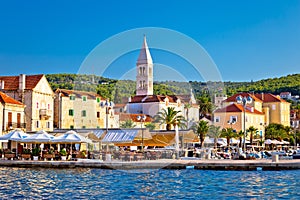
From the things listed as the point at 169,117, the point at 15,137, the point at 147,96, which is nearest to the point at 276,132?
the point at 169,117

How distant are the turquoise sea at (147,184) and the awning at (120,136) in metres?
8.00

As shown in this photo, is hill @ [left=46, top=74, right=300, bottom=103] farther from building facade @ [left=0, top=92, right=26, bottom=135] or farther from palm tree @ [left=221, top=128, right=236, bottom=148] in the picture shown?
building facade @ [left=0, top=92, right=26, bottom=135]

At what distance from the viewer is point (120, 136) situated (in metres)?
41.9

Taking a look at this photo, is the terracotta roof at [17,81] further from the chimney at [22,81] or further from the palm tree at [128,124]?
the palm tree at [128,124]

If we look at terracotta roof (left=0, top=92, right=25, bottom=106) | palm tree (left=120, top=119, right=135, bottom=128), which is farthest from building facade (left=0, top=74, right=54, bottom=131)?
palm tree (left=120, top=119, right=135, bottom=128)

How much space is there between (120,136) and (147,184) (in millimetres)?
16605

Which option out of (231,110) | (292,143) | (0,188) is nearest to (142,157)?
(0,188)

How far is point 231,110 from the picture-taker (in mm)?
85312

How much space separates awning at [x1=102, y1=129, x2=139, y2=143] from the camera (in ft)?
135

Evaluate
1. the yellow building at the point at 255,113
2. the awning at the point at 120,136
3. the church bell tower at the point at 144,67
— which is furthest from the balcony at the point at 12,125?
the yellow building at the point at 255,113

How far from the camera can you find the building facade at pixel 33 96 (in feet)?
180

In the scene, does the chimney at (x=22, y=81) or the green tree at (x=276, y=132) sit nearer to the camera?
the chimney at (x=22, y=81)

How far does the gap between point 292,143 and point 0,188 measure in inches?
3092

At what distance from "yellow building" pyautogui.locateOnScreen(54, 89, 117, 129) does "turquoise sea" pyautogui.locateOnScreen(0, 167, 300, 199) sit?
99.3 ft
